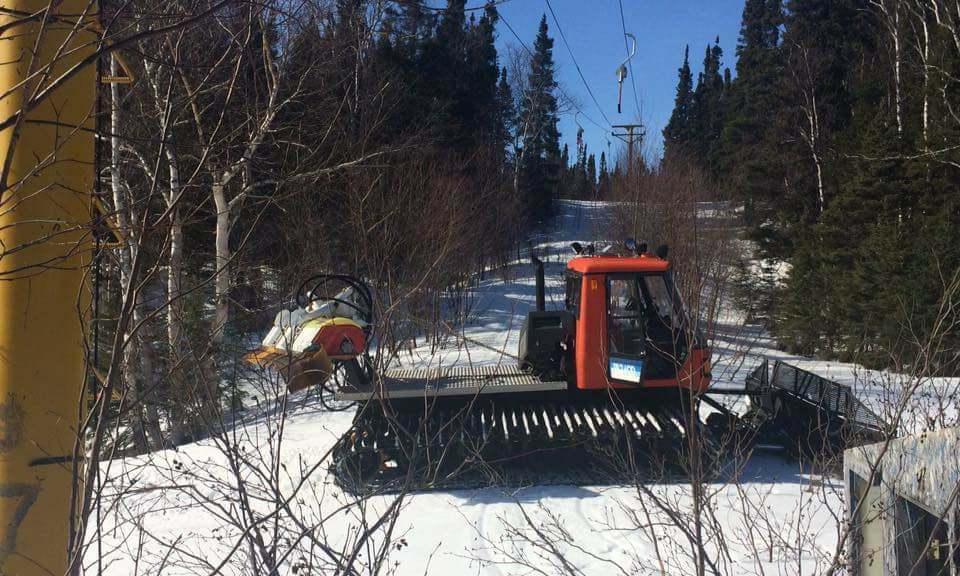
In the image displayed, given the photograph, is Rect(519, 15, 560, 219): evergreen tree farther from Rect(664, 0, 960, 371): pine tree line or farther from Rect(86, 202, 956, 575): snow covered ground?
Rect(86, 202, 956, 575): snow covered ground

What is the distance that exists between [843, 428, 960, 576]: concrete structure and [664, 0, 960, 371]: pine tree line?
307 inches

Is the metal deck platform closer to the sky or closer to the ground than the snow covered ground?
closer to the sky

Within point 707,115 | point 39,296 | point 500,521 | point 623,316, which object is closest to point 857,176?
point 623,316

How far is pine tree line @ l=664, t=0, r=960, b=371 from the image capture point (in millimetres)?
15859

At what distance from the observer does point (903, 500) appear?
349 cm

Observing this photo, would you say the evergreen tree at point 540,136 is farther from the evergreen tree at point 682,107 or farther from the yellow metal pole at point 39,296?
the yellow metal pole at point 39,296

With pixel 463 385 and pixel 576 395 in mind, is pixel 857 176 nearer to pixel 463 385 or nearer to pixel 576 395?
pixel 576 395

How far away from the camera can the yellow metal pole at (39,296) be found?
1.66 meters

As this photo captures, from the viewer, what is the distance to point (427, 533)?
221 inches

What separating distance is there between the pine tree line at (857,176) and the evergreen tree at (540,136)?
948cm

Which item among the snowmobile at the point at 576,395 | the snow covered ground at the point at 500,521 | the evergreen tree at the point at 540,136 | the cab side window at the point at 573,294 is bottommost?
the snow covered ground at the point at 500,521

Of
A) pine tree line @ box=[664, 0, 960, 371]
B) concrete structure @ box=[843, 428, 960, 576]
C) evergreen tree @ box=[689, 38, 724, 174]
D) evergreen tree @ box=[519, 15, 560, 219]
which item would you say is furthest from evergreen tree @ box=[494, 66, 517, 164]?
concrete structure @ box=[843, 428, 960, 576]

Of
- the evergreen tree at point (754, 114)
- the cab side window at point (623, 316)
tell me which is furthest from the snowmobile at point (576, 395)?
the evergreen tree at point (754, 114)

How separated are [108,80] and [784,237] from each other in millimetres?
25081
